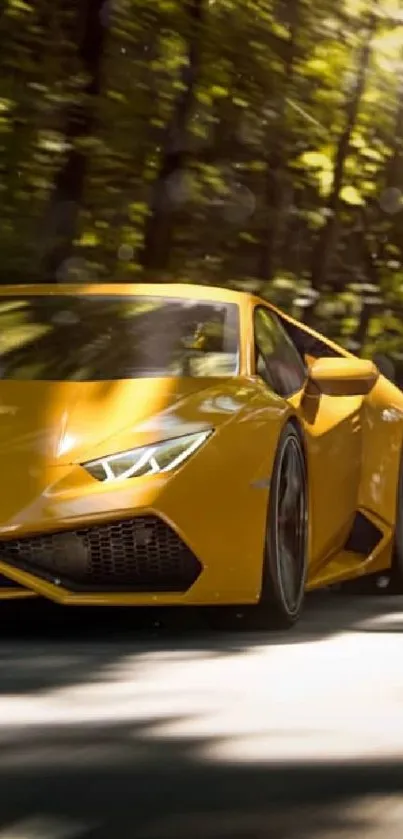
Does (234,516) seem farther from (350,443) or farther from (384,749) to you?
(384,749)

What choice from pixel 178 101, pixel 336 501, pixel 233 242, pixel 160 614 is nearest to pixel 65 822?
pixel 160 614

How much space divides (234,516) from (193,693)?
1.43 m

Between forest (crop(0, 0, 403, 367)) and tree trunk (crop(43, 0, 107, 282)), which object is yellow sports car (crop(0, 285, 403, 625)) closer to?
forest (crop(0, 0, 403, 367))

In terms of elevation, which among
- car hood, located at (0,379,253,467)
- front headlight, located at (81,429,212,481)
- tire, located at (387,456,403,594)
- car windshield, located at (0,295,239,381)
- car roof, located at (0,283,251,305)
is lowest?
tire, located at (387,456,403,594)

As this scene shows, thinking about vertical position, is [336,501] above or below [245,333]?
below

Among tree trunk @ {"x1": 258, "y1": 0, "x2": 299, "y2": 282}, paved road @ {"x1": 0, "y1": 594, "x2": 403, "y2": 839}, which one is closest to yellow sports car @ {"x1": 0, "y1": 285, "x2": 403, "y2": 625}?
paved road @ {"x1": 0, "y1": 594, "x2": 403, "y2": 839}

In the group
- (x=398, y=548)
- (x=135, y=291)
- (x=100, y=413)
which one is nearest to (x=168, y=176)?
(x=398, y=548)

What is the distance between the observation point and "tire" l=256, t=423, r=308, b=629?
292 inches

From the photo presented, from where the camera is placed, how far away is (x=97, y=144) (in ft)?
52.1

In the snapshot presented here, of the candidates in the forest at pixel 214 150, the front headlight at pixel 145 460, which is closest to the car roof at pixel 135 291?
the front headlight at pixel 145 460

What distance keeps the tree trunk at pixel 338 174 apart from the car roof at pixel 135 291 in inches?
608

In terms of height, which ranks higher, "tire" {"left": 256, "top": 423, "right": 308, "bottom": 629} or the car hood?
the car hood

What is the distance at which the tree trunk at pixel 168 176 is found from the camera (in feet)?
62.0

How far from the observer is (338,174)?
80.1 feet
